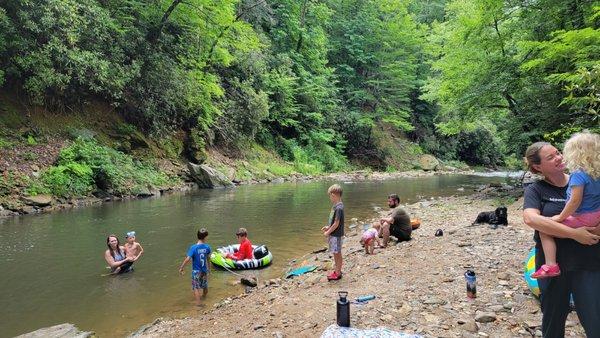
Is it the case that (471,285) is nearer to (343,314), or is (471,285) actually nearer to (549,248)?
(343,314)

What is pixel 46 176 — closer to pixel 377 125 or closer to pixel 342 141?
pixel 342 141

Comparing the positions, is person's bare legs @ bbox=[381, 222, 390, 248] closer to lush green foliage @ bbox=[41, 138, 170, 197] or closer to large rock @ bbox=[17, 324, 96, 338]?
large rock @ bbox=[17, 324, 96, 338]

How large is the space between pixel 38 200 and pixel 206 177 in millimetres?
9749

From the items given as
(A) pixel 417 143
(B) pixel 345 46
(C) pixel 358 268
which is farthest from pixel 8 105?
(A) pixel 417 143

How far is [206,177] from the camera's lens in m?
24.5

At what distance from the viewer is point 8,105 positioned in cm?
1878

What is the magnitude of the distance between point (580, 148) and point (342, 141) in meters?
37.2

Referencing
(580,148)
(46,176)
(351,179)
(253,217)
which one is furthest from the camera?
(351,179)

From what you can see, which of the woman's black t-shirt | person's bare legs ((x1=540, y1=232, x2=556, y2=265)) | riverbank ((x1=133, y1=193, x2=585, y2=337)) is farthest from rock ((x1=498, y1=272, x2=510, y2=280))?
person's bare legs ((x1=540, y1=232, x2=556, y2=265))

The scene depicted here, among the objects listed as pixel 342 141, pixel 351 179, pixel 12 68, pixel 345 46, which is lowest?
pixel 351 179

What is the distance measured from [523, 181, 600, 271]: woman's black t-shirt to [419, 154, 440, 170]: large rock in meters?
41.8

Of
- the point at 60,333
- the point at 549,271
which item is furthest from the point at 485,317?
the point at 60,333

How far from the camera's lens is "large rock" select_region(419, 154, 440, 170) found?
43806 mm

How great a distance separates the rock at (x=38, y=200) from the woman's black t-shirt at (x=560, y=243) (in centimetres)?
1692
